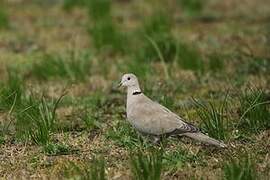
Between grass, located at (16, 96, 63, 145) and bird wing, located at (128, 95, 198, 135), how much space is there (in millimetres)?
547

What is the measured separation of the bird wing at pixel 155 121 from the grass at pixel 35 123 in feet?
1.80

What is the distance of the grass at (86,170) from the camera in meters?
4.20

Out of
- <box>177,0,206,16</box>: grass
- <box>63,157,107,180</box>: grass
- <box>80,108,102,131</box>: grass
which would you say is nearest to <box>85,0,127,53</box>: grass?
<box>177,0,206,16</box>: grass

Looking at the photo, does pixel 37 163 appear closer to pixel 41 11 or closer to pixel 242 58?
pixel 242 58

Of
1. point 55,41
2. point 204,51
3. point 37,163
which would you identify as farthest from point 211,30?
point 37,163

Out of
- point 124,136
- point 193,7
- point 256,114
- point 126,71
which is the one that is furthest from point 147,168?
point 193,7

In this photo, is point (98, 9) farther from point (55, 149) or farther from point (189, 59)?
point (55, 149)

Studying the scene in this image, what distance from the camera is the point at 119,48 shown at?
8.29 metres

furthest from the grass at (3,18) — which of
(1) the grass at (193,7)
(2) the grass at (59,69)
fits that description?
(1) the grass at (193,7)

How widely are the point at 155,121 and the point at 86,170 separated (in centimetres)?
78

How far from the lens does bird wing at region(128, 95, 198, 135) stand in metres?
4.95

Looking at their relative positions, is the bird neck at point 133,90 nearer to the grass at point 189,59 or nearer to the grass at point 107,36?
the grass at point 189,59

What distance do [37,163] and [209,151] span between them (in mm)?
1126

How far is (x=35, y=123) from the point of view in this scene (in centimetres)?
534
